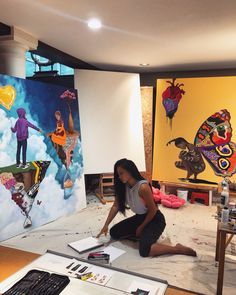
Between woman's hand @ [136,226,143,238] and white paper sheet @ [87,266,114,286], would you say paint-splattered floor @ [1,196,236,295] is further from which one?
white paper sheet @ [87,266,114,286]

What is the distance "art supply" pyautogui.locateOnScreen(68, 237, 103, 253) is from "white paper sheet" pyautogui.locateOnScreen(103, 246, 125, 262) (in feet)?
0.36

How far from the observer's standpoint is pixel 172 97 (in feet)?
14.4

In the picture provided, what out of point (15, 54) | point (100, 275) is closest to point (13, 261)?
point (100, 275)

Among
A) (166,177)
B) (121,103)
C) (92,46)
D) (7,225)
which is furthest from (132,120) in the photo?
(7,225)

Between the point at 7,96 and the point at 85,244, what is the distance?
1668 mm

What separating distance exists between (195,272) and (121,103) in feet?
8.99

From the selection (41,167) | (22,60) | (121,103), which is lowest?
(41,167)

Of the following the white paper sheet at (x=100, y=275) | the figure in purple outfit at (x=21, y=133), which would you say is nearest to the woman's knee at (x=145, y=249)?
the white paper sheet at (x=100, y=275)

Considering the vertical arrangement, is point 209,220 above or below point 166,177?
below

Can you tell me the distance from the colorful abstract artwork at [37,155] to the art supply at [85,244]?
671 millimetres

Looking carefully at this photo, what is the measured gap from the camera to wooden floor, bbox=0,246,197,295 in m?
2.02

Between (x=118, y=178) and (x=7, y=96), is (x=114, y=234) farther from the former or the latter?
(x=7, y=96)

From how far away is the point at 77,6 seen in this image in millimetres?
2227

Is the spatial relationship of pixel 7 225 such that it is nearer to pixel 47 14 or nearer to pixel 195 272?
pixel 195 272
